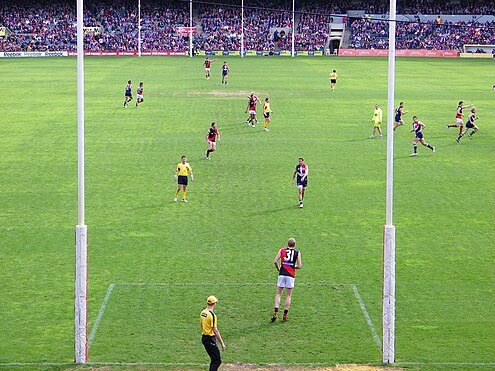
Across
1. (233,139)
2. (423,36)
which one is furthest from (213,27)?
(233,139)

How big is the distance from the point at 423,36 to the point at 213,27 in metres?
28.9

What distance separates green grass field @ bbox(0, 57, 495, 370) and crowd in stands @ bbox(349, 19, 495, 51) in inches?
2428

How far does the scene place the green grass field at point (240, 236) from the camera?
65.0 ft

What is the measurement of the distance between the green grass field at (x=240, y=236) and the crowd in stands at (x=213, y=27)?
62.1m

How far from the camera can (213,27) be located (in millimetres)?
126688

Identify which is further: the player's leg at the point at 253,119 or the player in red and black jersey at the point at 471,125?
the player's leg at the point at 253,119

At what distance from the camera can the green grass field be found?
19812mm

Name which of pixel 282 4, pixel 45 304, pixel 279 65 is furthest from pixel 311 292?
pixel 282 4

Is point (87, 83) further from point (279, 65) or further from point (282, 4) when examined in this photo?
point (282, 4)

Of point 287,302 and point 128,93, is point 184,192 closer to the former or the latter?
point 287,302

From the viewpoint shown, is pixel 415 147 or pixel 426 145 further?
pixel 426 145

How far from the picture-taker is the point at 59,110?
58156 millimetres

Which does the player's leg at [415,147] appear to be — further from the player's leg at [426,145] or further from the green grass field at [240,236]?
the green grass field at [240,236]

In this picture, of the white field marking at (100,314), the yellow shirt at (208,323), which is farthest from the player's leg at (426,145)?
the yellow shirt at (208,323)
